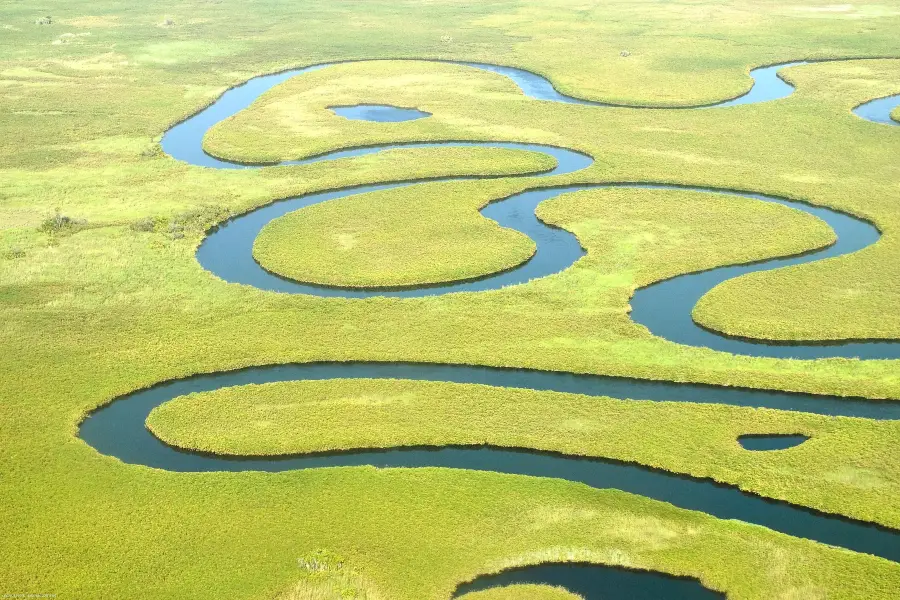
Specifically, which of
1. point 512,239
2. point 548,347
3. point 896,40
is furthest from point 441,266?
point 896,40

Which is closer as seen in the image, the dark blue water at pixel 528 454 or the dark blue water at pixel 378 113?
the dark blue water at pixel 528 454

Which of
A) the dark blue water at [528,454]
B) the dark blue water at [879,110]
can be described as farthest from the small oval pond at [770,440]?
the dark blue water at [879,110]

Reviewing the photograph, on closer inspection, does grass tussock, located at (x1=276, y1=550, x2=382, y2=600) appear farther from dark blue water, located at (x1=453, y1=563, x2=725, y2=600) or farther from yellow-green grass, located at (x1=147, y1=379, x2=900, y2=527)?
yellow-green grass, located at (x1=147, y1=379, x2=900, y2=527)

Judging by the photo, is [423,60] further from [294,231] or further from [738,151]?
[294,231]

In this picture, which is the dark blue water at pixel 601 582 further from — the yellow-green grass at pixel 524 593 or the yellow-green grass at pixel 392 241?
the yellow-green grass at pixel 392 241

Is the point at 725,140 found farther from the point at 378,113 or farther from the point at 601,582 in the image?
the point at 601,582

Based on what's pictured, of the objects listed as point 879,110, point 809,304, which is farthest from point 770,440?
point 879,110
